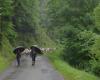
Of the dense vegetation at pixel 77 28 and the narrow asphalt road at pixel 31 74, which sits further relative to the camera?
the dense vegetation at pixel 77 28

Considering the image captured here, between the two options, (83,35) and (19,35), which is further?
(19,35)

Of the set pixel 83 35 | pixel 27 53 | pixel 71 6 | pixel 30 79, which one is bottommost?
pixel 27 53

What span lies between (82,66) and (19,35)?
38.8 meters

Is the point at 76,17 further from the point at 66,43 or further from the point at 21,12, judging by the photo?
the point at 21,12

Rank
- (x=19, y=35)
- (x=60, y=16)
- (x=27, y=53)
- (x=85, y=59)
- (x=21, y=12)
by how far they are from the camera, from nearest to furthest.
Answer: (x=85, y=59) < (x=60, y=16) < (x=27, y=53) < (x=21, y=12) < (x=19, y=35)

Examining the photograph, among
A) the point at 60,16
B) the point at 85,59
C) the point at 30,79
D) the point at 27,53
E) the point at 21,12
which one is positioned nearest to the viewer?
the point at 30,79

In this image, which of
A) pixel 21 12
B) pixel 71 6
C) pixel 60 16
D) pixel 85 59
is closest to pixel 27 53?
pixel 21 12

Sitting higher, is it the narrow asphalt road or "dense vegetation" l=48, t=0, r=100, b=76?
"dense vegetation" l=48, t=0, r=100, b=76

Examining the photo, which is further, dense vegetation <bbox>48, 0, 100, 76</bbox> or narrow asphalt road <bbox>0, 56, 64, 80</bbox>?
dense vegetation <bbox>48, 0, 100, 76</bbox>

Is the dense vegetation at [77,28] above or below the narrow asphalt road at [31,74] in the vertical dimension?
above

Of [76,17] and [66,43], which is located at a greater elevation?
[76,17]

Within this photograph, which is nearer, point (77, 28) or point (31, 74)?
point (31, 74)

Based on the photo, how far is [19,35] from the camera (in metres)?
71.2

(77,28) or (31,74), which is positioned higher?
(77,28)
